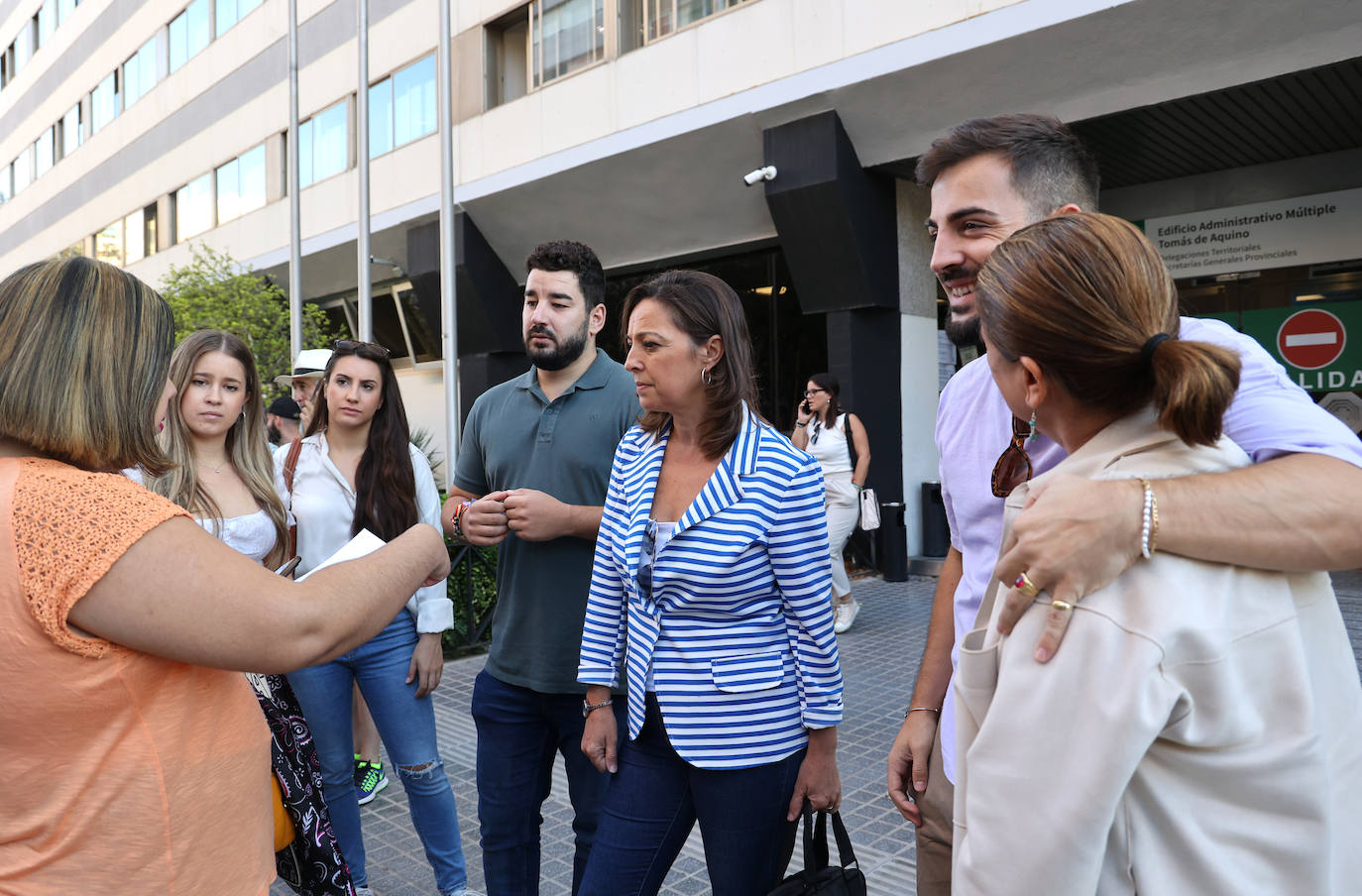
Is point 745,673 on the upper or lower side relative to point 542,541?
lower

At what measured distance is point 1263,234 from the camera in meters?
10.9

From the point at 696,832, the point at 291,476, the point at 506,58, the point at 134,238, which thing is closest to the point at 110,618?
the point at 291,476

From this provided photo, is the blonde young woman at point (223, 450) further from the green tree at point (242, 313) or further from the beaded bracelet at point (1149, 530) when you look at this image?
the green tree at point (242, 313)

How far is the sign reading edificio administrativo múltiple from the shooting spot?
1047 centimetres

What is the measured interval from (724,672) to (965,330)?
1002 mm

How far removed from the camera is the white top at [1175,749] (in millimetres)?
1102

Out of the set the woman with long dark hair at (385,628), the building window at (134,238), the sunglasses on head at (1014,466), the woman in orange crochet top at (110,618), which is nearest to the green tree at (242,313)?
the building window at (134,238)

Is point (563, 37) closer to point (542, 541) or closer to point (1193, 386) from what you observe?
point (542, 541)

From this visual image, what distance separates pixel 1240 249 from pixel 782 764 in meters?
11.1

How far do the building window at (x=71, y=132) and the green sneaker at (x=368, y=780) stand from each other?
29392 millimetres

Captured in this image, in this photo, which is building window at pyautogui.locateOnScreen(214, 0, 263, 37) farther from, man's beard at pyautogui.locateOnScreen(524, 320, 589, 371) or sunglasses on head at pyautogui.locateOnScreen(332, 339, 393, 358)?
man's beard at pyautogui.locateOnScreen(524, 320, 589, 371)

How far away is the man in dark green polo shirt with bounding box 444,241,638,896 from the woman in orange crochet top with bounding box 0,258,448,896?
1.27 meters

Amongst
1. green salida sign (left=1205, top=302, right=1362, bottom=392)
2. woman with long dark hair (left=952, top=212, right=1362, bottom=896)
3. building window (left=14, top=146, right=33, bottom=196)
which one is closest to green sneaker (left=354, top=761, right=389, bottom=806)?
woman with long dark hair (left=952, top=212, right=1362, bottom=896)

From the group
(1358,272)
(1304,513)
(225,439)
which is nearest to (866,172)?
(1358,272)
